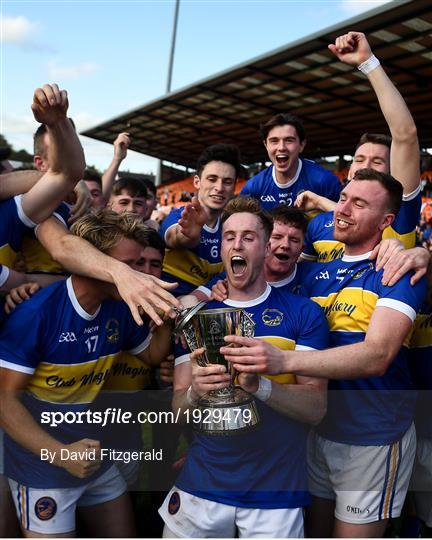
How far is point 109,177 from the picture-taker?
5.96 meters

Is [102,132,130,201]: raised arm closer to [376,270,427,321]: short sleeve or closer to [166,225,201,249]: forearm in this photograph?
[166,225,201,249]: forearm

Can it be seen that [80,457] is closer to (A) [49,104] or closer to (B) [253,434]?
(B) [253,434]

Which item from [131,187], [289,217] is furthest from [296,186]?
[131,187]

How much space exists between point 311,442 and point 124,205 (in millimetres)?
3106

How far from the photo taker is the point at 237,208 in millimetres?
3023

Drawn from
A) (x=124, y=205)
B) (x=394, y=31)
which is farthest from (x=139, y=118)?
(x=124, y=205)

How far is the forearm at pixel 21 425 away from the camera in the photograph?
264cm

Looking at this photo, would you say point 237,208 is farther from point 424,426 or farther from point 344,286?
point 424,426

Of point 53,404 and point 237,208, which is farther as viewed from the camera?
point 237,208

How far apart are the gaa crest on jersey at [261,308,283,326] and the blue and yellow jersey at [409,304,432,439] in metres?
1.07

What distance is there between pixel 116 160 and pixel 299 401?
392 cm

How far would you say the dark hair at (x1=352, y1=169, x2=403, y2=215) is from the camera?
2.99 m

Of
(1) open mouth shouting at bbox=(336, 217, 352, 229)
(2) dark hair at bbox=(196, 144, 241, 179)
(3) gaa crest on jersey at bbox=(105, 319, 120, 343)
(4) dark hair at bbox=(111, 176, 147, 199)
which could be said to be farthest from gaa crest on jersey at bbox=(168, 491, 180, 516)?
(4) dark hair at bbox=(111, 176, 147, 199)

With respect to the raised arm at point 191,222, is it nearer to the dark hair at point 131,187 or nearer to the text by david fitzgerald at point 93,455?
the text by david fitzgerald at point 93,455
